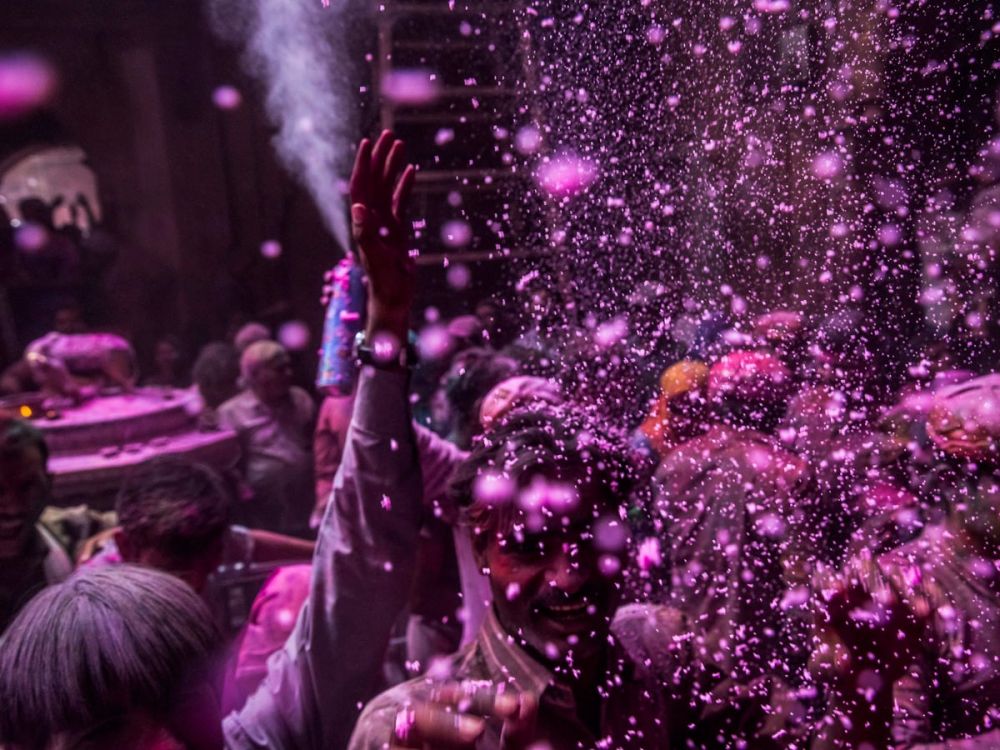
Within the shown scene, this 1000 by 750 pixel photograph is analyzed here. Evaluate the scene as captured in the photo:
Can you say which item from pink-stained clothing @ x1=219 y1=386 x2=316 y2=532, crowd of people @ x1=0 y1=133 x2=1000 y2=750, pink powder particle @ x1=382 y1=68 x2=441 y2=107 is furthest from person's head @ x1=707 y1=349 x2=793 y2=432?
pink powder particle @ x1=382 y1=68 x2=441 y2=107

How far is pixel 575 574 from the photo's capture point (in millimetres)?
1261

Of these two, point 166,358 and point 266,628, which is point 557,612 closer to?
point 266,628

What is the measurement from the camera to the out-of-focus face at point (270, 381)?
434cm

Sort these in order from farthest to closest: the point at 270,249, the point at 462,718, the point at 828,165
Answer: the point at 270,249 → the point at 828,165 → the point at 462,718

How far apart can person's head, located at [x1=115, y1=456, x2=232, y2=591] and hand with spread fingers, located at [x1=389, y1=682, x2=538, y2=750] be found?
0.96 m

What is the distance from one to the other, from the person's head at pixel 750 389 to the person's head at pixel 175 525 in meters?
1.13

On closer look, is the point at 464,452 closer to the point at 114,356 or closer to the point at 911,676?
the point at 911,676

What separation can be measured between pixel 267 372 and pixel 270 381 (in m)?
0.05

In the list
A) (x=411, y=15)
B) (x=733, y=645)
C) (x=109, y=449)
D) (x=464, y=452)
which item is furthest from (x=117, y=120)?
(x=733, y=645)

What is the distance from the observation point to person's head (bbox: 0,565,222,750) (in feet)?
3.38

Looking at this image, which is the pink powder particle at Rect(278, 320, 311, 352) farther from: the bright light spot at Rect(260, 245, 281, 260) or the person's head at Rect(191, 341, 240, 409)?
the person's head at Rect(191, 341, 240, 409)

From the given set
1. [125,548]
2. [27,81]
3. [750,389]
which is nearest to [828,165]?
[750,389]

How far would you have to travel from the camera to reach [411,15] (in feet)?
16.0

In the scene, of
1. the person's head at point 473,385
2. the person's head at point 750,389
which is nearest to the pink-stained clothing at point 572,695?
the person's head at point 750,389
